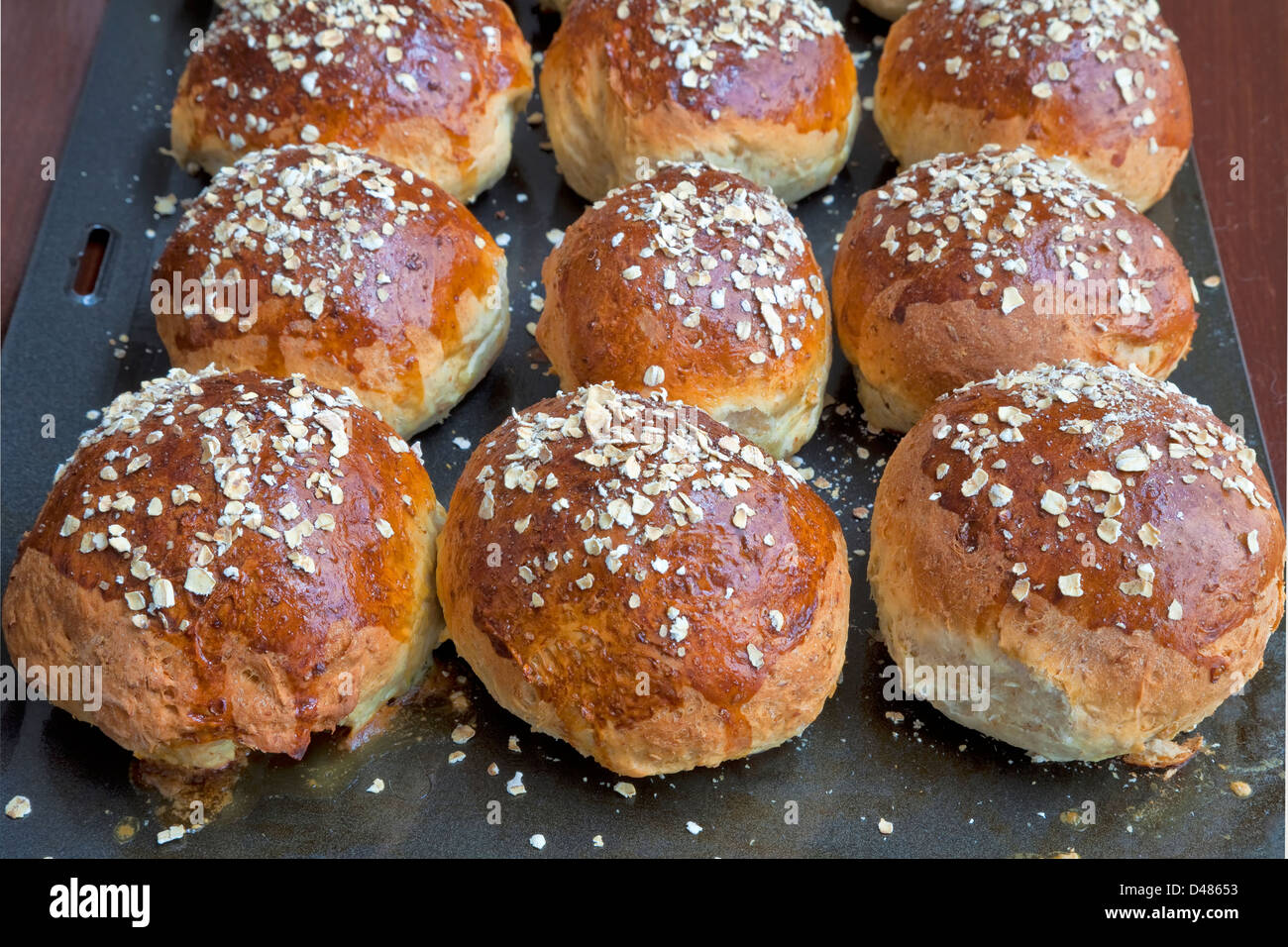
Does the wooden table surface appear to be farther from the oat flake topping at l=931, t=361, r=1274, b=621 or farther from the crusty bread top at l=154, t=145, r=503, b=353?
the oat flake topping at l=931, t=361, r=1274, b=621

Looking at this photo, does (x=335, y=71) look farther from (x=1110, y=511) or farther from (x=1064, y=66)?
(x=1110, y=511)

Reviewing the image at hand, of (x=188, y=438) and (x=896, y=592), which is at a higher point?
(x=188, y=438)

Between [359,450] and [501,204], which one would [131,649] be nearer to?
[359,450]

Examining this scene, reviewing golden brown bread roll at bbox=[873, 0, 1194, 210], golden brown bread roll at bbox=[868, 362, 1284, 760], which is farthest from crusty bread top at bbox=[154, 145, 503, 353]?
golden brown bread roll at bbox=[873, 0, 1194, 210]

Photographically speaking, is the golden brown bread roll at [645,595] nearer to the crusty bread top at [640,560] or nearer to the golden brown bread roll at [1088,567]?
the crusty bread top at [640,560]

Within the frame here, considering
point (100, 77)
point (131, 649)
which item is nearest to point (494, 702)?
point (131, 649)

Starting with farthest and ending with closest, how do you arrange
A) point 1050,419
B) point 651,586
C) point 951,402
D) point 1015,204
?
point 1015,204 < point 951,402 < point 1050,419 < point 651,586

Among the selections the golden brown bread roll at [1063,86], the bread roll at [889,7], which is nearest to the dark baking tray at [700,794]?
the golden brown bread roll at [1063,86]
